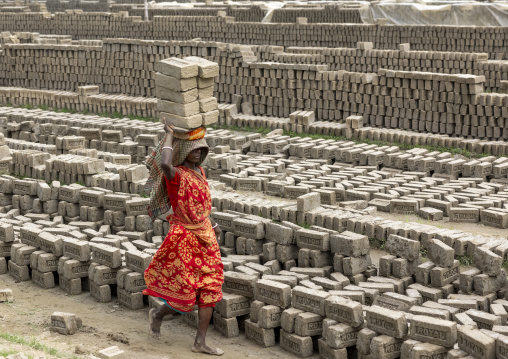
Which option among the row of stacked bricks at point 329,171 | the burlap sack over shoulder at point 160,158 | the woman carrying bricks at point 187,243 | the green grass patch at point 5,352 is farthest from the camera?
the row of stacked bricks at point 329,171

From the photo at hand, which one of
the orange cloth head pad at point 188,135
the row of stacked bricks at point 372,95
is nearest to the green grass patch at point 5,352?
the orange cloth head pad at point 188,135

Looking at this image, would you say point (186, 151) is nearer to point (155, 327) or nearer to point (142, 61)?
point (155, 327)

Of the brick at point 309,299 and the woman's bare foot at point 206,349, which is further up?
the brick at point 309,299

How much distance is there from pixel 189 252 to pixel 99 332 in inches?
57.3

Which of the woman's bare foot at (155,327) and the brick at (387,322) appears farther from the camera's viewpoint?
the woman's bare foot at (155,327)

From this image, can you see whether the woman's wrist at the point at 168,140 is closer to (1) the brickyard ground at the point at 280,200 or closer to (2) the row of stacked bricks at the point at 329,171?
(1) the brickyard ground at the point at 280,200

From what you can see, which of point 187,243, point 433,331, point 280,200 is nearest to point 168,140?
point 187,243

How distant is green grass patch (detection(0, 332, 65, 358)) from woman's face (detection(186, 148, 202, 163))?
2042 mm

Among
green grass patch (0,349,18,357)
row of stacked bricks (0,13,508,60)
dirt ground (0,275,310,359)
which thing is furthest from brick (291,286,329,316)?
row of stacked bricks (0,13,508,60)

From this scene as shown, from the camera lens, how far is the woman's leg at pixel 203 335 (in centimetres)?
714

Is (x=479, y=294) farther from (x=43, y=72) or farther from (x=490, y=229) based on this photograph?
(x=43, y=72)

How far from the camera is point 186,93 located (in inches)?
296

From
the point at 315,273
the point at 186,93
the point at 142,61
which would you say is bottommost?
the point at 315,273

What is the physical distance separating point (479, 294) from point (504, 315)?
691mm
